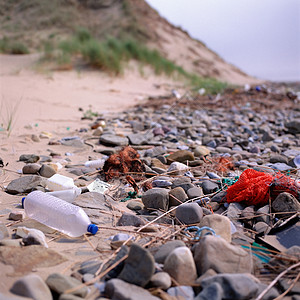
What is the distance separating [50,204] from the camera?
6.07 ft

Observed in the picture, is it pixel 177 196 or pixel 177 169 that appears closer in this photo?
pixel 177 196

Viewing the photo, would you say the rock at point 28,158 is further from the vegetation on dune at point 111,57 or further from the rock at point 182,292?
the vegetation on dune at point 111,57

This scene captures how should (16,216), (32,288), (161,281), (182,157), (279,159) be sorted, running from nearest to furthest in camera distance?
(32,288), (161,281), (16,216), (182,157), (279,159)

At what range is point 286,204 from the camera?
1871mm

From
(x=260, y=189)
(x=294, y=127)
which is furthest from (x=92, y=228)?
(x=294, y=127)

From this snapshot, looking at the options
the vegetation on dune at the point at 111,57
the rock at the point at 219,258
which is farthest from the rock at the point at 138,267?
the vegetation on dune at the point at 111,57

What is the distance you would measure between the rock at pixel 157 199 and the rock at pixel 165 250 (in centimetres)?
54

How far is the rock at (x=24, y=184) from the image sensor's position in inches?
85.3

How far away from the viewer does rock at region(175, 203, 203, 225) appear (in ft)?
5.88

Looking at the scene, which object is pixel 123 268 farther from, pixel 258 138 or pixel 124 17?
pixel 124 17

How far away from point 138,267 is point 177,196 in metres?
0.90

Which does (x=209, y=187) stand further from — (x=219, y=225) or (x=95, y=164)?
(x=95, y=164)

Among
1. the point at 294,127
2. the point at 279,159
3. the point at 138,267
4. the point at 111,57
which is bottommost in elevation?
the point at 138,267

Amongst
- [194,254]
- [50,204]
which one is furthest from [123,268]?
[50,204]
